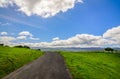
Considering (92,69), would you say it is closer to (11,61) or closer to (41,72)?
(41,72)

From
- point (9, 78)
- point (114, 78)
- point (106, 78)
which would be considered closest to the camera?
point (9, 78)

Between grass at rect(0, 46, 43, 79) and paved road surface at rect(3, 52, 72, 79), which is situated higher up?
grass at rect(0, 46, 43, 79)

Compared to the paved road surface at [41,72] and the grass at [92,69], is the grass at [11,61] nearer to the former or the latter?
the paved road surface at [41,72]

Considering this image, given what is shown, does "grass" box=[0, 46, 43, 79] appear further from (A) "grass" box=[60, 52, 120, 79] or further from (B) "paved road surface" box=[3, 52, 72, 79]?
(A) "grass" box=[60, 52, 120, 79]

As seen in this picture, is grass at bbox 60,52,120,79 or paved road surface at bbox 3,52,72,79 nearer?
paved road surface at bbox 3,52,72,79

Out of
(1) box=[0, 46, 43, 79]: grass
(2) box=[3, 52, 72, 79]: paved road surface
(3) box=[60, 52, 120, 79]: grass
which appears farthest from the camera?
(1) box=[0, 46, 43, 79]: grass

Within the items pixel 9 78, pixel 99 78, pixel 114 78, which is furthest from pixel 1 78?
pixel 114 78

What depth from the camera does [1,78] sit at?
2378 centimetres

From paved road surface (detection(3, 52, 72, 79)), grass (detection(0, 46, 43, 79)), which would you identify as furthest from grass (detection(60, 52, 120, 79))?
grass (detection(0, 46, 43, 79))

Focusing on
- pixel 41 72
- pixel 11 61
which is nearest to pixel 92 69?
pixel 41 72

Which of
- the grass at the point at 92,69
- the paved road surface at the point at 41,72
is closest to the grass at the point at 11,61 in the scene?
the paved road surface at the point at 41,72

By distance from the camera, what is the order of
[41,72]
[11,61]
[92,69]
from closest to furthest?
[41,72] → [92,69] → [11,61]

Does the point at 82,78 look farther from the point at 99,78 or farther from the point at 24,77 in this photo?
the point at 24,77

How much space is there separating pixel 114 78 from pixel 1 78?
19001mm
